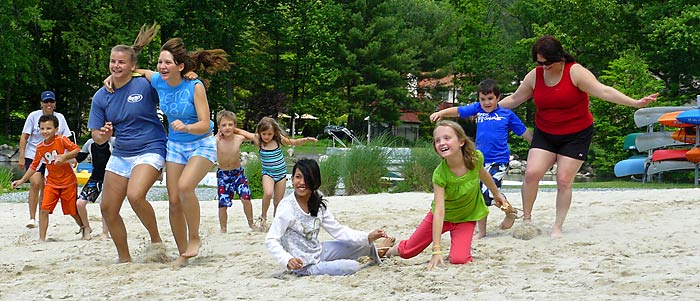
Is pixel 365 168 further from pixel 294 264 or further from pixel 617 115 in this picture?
pixel 617 115

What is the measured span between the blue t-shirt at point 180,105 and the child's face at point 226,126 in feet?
8.70

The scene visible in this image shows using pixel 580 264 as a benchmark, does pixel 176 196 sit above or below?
above

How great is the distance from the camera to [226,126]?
9.25 meters

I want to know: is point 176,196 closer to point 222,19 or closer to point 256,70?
point 222,19

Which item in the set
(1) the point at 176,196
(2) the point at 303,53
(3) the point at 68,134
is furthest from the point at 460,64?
(1) the point at 176,196

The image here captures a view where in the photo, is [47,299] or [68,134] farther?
[68,134]

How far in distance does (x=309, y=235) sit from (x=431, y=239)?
36.1 inches

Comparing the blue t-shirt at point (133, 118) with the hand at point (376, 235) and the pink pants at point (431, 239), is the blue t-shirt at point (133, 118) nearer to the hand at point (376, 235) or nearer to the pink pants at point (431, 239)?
the hand at point (376, 235)

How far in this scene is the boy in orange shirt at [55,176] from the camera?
8.95 metres

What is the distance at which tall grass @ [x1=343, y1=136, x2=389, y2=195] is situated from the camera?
49.0 ft

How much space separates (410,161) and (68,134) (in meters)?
6.88

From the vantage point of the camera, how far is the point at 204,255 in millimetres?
7211

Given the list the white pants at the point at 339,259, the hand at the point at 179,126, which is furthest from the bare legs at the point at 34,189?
the white pants at the point at 339,259

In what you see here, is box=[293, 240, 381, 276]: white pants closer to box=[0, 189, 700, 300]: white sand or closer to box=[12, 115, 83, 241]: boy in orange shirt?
box=[0, 189, 700, 300]: white sand
